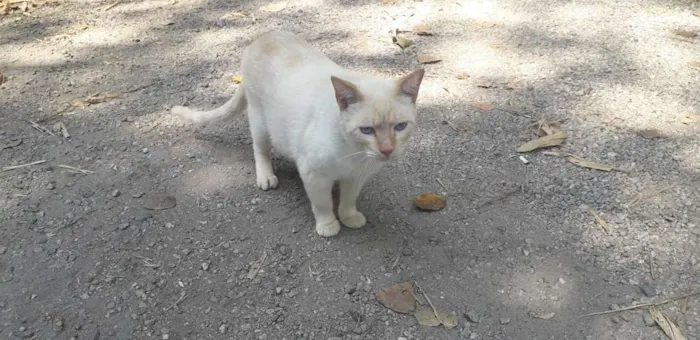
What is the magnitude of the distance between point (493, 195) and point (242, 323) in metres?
1.31

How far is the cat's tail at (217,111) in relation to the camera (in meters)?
2.91

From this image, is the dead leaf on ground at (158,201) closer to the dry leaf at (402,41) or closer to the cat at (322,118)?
the cat at (322,118)

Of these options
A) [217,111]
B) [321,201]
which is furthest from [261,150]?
[321,201]

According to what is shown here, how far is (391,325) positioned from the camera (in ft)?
6.97

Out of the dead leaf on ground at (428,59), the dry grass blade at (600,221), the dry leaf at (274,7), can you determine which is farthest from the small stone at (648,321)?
the dry leaf at (274,7)

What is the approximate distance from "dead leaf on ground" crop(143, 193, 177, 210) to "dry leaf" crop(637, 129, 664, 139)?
242 cm

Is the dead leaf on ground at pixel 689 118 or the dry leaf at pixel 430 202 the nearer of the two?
the dry leaf at pixel 430 202

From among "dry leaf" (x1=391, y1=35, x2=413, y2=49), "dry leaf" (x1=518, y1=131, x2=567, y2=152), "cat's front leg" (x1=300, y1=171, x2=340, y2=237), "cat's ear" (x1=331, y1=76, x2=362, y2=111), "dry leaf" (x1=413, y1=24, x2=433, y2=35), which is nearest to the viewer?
"cat's ear" (x1=331, y1=76, x2=362, y2=111)

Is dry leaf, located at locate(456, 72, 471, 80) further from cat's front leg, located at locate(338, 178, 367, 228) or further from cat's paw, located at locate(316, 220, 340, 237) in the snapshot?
cat's paw, located at locate(316, 220, 340, 237)

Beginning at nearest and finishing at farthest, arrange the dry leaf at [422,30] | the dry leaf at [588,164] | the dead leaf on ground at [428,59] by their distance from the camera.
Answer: the dry leaf at [588,164] → the dead leaf on ground at [428,59] → the dry leaf at [422,30]

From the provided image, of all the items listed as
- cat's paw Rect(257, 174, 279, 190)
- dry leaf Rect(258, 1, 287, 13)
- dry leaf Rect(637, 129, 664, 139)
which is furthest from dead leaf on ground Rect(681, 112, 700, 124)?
dry leaf Rect(258, 1, 287, 13)

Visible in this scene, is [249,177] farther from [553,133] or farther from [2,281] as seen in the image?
[553,133]

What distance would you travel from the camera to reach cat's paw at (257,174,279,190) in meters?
2.75

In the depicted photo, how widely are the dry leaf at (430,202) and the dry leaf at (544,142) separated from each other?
1.99 ft
